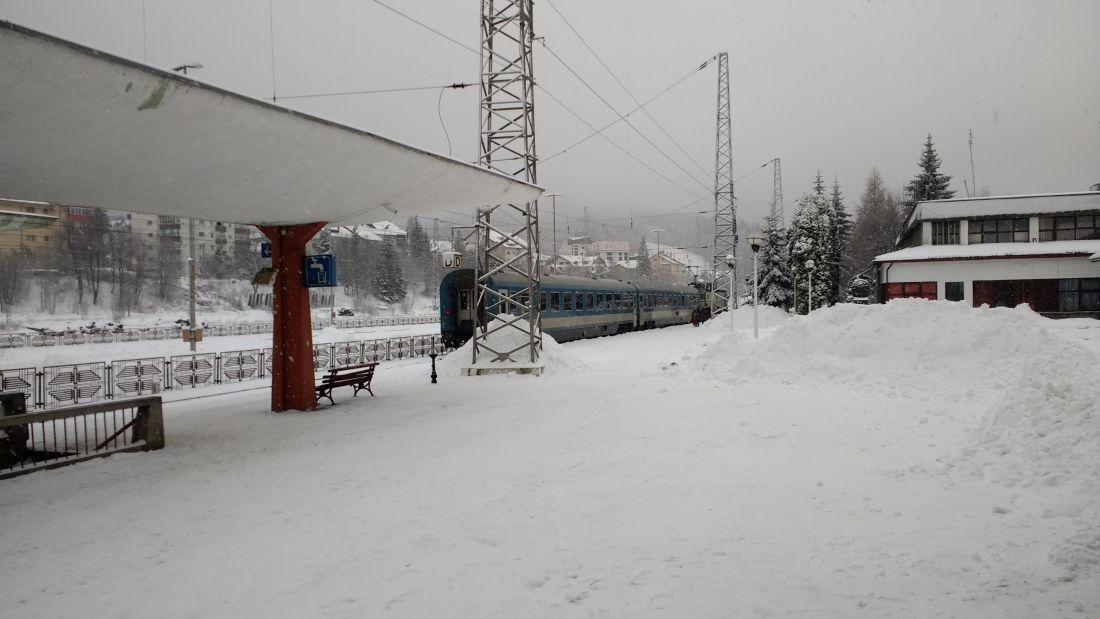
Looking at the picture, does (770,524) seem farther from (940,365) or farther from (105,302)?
(105,302)

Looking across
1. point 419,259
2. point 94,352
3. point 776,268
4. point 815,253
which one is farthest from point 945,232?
point 419,259

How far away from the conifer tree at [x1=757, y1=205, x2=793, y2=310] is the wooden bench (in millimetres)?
42716

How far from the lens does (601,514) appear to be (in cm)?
537

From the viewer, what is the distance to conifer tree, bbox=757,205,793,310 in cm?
4931

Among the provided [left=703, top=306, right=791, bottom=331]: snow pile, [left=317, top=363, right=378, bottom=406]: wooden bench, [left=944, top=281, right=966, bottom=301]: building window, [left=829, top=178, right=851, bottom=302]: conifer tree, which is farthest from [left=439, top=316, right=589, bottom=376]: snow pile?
[left=829, top=178, right=851, bottom=302]: conifer tree

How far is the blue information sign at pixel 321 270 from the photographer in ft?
38.1

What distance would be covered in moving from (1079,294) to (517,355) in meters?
28.7

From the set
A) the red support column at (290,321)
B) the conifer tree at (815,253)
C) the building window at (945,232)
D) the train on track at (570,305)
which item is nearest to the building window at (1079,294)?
the building window at (945,232)

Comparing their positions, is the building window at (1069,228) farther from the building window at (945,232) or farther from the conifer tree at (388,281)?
the conifer tree at (388,281)

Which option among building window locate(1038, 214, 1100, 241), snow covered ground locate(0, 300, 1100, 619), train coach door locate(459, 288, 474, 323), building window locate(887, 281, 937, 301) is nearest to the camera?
snow covered ground locate(0, 300, 1100, 619)

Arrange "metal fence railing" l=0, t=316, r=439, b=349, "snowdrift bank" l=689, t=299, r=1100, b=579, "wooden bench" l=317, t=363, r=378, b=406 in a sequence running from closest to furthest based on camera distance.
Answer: "snowdrift bank" l=689, t=299, r=1100, b=579
"wooden bench" l=317, t=363, r=378, b=406
"metal fence railing" l=0, t=316, r=439, b=349

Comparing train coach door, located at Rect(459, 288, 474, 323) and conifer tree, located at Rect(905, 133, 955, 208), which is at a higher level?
conifer tree, located at Rect(905, 133, 955, 208)

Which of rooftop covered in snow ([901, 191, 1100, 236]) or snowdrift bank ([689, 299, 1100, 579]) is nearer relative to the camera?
snowdrift bank ([689, 299, 1100, 579])

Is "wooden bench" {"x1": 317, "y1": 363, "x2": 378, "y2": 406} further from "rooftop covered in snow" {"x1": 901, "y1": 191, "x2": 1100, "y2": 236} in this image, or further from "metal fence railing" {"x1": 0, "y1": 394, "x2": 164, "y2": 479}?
"rooftop covered in snow" {"x1": 901, "y1": 191, "x2": 1100, "y2": 236}
